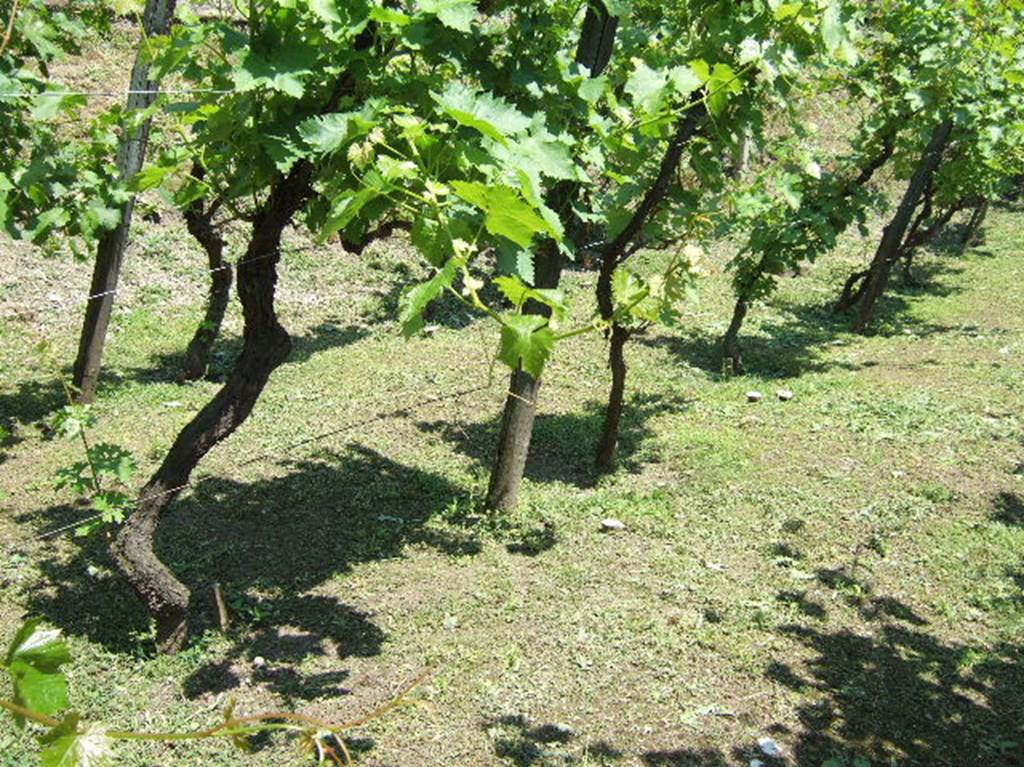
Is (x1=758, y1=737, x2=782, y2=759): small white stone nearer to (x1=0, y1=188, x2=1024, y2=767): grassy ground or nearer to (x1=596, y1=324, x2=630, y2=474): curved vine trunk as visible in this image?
(x1=0, y1=188, x2=1024, y2=767): grassy ground

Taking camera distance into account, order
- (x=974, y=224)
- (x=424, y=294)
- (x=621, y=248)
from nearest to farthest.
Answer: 1. (x=424, y=294)
2. (x=621, y=248)
3. (x=974, y=224)

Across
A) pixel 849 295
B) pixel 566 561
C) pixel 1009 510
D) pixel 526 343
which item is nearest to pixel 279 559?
pixel 566 561

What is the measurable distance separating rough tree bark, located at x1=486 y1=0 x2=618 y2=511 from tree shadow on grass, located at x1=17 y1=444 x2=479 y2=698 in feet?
1.47

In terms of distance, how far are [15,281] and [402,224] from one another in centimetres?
651

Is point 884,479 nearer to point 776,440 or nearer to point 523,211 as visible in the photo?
point 776,440

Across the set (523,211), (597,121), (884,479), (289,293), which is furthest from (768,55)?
(289,293)

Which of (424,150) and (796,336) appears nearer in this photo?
(424,150)

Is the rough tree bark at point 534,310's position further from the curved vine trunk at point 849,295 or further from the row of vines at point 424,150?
the curved vine trunk at point 849,295

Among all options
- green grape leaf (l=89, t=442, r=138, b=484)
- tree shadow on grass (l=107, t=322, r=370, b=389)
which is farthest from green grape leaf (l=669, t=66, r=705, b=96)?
tree shadow on grass (l=107, t=322, r=370, b=389)

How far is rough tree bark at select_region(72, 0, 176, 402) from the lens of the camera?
6504 mm

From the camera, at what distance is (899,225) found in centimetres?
1066

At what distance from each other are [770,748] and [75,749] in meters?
3.53

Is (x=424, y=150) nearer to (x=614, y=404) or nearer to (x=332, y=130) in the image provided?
(x=332, y=130)

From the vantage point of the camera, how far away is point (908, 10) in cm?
909
